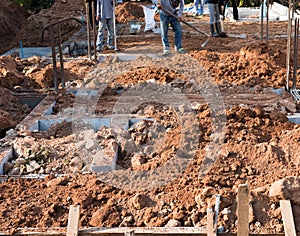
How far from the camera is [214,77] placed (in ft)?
28.2

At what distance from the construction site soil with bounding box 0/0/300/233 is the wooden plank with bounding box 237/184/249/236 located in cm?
44

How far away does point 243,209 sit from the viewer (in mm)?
3574

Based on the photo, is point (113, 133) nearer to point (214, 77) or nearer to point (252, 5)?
point (214, 77)

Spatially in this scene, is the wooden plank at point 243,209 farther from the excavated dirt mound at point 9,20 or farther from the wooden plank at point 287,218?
the excavated dirt mound at point 9,20

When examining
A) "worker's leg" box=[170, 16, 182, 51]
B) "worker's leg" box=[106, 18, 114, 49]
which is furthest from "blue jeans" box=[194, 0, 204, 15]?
"worker's leg" box=[170, 16, 182, 51]

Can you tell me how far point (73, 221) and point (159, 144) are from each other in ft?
6.25

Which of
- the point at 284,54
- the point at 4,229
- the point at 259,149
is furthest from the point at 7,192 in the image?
the point at 284,54

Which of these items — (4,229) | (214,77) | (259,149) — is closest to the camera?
(4,229)

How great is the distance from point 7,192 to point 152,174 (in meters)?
1.33

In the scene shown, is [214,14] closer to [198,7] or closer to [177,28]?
[177,28]

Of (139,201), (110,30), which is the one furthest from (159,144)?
(110,30)

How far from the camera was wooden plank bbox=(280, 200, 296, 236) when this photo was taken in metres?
3.96

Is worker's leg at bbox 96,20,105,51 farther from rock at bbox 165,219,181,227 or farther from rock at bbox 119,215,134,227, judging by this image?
rock at bbox 165,219,181,227

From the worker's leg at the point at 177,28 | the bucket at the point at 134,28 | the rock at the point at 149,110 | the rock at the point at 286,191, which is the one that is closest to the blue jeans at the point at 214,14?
the bucket at the point at 134,28
